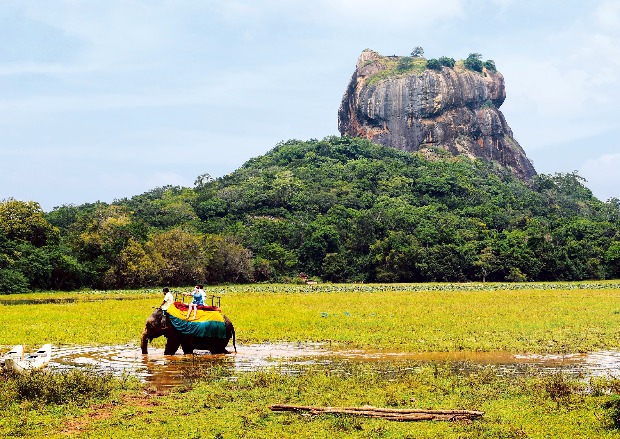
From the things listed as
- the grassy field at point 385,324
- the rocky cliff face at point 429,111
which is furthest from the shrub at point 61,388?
the rocky cliff face at point 429,111

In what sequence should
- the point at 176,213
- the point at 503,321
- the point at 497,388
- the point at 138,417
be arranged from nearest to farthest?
1. the point at 138,417
2. the point at 497,388
3. the point at 503,321
4. the point at 176,213

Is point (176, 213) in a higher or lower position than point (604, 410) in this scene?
higher

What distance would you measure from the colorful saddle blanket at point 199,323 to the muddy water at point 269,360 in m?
0.71

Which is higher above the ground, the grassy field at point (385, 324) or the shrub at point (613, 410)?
the grassy field at point (385, 324)

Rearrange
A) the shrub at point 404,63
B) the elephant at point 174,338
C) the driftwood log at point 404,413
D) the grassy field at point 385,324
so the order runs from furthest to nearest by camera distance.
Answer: the shrub at point 404,63 < the grassy field at point 385,324 < the elephant at point 174,338 < the driftwood log at point 404,413

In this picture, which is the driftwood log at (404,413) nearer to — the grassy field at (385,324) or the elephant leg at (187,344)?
the grassy field at (385,324)

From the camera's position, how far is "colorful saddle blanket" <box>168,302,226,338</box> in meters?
20.0

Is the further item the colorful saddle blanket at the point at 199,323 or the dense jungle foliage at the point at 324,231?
the dense jungle foliage at the point at 324,231

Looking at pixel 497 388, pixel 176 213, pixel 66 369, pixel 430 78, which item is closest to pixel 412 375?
pixel 497 388

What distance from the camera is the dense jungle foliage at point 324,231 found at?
2438 inches

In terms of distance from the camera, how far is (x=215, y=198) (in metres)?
99.6

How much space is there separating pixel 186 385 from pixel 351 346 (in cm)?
749

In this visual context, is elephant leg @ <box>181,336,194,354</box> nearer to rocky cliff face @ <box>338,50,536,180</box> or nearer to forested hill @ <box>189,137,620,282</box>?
forested hill @ <box>189,137,620,282</box>

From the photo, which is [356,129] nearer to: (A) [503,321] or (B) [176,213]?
(B) [176,213]
